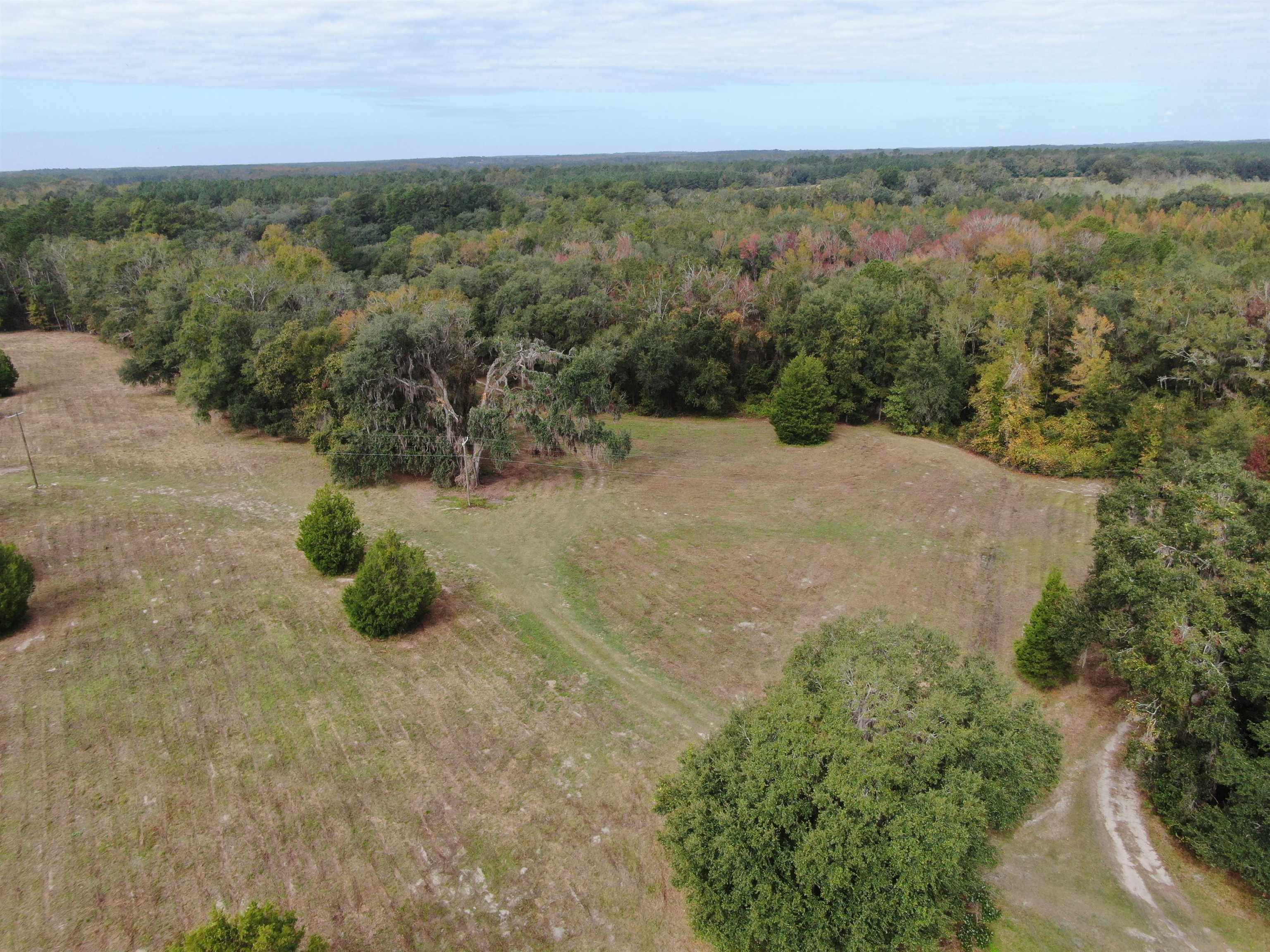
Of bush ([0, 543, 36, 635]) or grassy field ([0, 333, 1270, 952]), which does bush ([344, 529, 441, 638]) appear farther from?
bush ([0, 543, 36, 635])

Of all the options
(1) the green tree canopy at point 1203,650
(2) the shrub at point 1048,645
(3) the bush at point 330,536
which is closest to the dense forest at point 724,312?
(3) the bush at point 330,536

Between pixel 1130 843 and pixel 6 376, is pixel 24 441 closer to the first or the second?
pixel 6 376

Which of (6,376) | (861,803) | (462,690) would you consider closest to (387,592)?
(462,690)

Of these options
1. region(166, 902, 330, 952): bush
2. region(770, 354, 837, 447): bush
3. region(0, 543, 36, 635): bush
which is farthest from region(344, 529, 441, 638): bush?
region(770, 354, 837, 447): bush

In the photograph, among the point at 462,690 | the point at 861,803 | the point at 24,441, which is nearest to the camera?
the point at 861,803

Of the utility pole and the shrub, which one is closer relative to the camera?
the shrub

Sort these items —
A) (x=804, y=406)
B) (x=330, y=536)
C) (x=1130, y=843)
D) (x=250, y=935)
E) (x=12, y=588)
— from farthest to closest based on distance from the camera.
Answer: (x=804, y=406)
(x=330, y=536)
(x=12, y=588)
(x=1130, y=843)
(x=250, y=935)

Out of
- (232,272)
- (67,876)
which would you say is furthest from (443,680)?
(232,272)
